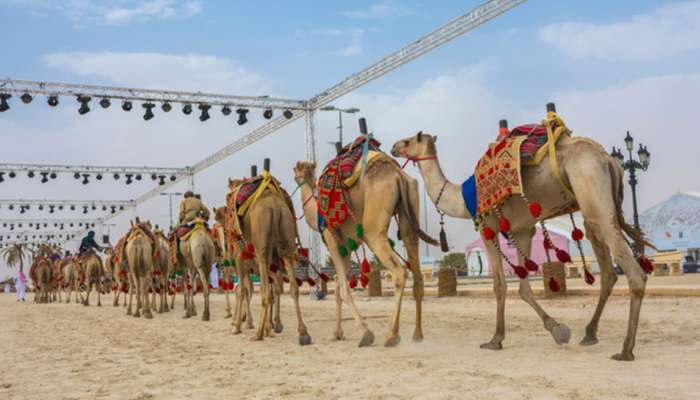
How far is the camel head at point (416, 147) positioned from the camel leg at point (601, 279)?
2.30 metres

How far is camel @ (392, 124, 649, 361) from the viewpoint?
6.99m

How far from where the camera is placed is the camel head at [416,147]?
361 inches

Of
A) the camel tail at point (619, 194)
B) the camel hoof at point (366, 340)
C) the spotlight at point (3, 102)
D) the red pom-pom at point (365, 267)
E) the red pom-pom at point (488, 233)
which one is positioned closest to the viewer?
the camel tail at point (619, 194)

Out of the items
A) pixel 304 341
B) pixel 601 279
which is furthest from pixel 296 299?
pixel 601 279

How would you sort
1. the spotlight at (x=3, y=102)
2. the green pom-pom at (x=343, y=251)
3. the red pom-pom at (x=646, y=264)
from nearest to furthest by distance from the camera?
the red pom-pom at (x=646, y=264) < the green pom-pom at (x=343, y=251) < the spotlight at (x=3, y=102)

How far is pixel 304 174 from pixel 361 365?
14.6 feet

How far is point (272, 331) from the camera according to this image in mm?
11484

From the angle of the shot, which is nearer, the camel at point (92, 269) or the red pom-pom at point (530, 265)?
the red pom-pom at point (530, 265)

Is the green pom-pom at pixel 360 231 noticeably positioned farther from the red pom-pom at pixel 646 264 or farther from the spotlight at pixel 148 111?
the spotlight at pixel 148 111

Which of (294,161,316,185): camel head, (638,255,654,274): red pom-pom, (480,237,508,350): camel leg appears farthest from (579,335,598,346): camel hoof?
(294,161,316,185): camel head

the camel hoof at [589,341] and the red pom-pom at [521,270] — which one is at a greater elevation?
the red pom-pom at [521,270]

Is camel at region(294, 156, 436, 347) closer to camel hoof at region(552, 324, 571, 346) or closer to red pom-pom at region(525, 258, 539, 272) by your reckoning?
red pom-pom at region(525, 258, 539, 272)

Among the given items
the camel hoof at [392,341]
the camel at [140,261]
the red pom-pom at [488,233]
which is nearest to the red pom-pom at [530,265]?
the red pom-pom at [488,233]

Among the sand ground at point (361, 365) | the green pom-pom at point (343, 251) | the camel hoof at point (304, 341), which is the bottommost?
the sand ground at point (361, 365)
